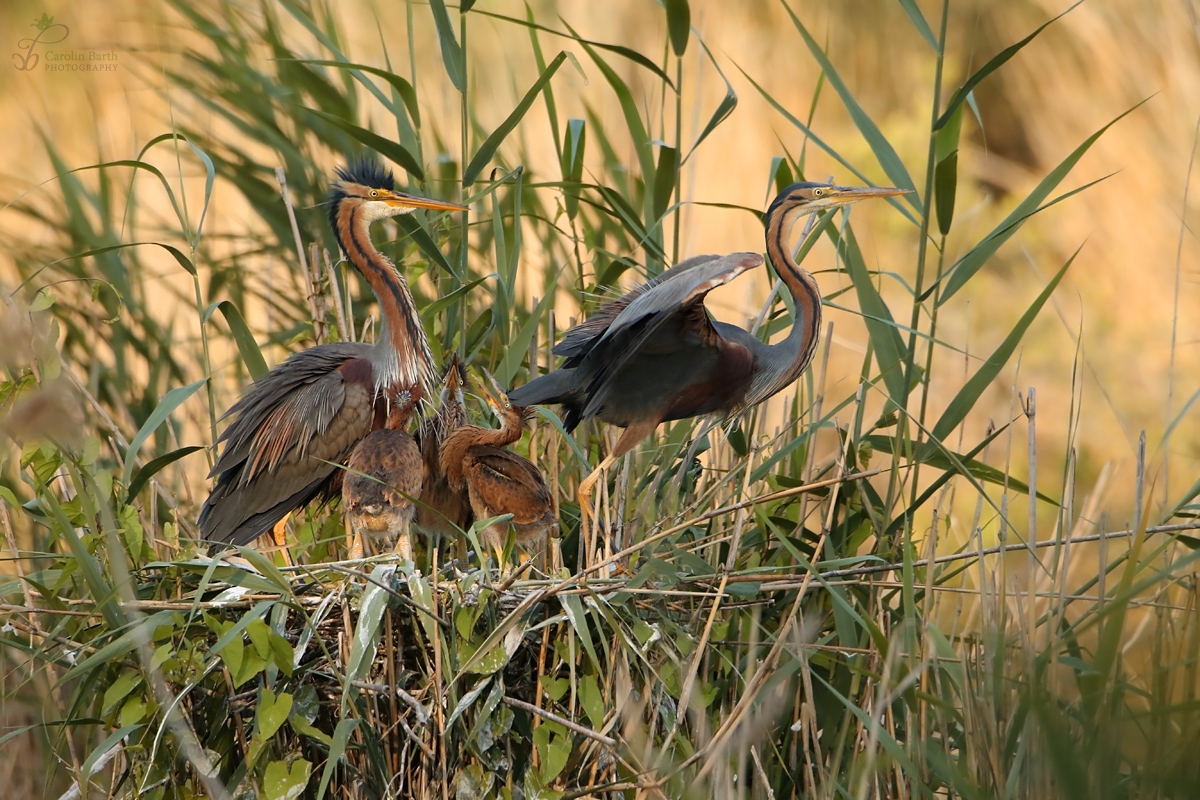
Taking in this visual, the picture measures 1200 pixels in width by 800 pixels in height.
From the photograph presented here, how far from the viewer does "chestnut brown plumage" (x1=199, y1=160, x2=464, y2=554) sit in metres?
3.39

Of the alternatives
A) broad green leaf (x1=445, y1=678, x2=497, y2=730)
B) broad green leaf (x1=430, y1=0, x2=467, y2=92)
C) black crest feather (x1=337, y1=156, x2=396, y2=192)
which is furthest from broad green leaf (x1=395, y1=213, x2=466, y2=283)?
broad green leaf (x1=445, y1=678, x2=497, y2=730)

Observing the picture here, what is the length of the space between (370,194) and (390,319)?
399 millimetres

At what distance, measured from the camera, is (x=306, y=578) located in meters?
2.50

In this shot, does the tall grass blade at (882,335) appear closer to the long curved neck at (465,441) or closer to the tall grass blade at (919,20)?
the tall grass blade at (919,20)

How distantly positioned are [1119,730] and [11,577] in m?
2.17

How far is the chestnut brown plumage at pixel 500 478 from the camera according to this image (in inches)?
110

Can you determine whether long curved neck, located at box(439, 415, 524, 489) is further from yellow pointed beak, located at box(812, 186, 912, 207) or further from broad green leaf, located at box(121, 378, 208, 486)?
yellow pointed beak, located at box(812, 186, 912, 207)

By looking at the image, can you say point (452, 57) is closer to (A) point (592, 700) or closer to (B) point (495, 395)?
(B) point (495, 395)

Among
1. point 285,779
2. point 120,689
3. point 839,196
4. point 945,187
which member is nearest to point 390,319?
point 839,196

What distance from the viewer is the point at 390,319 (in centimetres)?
348

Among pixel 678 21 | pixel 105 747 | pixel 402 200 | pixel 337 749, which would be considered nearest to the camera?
pixel 337 749

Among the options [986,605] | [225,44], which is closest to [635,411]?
[986,605]

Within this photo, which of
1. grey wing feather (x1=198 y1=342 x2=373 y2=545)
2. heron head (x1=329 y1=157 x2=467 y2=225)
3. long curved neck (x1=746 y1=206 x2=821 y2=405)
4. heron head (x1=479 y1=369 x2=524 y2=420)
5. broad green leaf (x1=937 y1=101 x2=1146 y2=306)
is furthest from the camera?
heron head (x1=329 y1=157 x2=467 y2=225)

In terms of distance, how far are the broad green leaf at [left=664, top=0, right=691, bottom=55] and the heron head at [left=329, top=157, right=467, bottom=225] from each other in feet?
2.91
